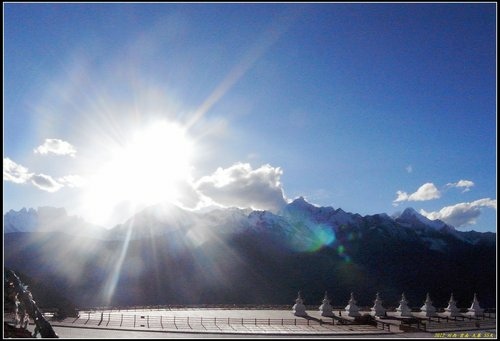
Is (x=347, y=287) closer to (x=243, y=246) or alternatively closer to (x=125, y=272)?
(x=243, y=246)

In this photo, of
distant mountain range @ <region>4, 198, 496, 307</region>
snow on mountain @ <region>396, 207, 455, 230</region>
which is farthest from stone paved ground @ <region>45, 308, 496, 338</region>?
snow on mountain @ <region>396, 207, 455, 230</region>

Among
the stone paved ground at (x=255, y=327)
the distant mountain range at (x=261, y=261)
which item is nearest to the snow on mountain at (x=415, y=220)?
the distant mountain range at (x=261, y=261)

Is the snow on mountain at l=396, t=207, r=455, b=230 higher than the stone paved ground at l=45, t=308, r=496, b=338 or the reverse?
higher

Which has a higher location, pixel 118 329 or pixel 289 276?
pixel 289 276

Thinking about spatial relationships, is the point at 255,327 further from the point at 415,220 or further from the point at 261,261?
the point at 415,220

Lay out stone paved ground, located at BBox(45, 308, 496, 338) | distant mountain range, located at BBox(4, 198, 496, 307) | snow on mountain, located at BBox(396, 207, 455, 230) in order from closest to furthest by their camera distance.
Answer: stone paved ground, located at BBox(45, 308, 496, 338) → distant mountain range, located at BBox(4, 198, 496, 307) → snow on mountain, located at BBox(396, 207, 455, 230)

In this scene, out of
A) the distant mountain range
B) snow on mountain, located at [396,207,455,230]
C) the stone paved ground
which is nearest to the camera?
the stone paved ground

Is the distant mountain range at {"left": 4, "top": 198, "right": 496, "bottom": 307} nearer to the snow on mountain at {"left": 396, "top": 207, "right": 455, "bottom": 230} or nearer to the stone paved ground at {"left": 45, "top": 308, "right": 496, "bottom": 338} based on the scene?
the snow on mountain at {"left": 396, "top": 207, "right": 455, "bottom": 230}

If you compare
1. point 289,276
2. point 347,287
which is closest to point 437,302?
point 347,287

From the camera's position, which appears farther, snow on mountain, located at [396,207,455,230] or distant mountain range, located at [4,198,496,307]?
snow on mountain, located at [396,207,455,230]
